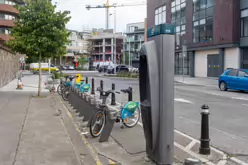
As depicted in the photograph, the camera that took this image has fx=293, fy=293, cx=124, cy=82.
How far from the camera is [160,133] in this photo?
16.1 feet

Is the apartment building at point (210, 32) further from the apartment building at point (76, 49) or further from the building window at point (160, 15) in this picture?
the apartment building at point (76, 49)

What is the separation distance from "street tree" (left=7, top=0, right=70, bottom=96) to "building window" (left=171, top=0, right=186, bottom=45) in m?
26.4

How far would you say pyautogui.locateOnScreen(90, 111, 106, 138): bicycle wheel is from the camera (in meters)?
6.89

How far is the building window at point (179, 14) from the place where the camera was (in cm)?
3838

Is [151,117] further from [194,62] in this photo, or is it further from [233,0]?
[194,62]

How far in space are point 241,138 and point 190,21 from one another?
3172 cm

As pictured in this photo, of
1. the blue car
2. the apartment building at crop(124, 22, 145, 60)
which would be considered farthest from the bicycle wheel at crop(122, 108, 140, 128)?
the apartment building at crop(124, 22, 145, 60)

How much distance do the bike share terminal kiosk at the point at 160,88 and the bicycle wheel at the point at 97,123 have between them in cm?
211

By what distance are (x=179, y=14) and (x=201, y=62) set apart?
25.9ft

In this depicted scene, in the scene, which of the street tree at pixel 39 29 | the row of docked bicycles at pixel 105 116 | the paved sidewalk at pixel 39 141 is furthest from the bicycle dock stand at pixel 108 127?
the street tree at pixel 39 29

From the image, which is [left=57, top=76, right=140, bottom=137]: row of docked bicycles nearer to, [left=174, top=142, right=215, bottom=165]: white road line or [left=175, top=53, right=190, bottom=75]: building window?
[left=174, top=142, right=215, bottom=165]: white road line

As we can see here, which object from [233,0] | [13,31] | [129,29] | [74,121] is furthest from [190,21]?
[129,29]

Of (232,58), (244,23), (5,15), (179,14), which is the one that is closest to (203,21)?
(179,14)

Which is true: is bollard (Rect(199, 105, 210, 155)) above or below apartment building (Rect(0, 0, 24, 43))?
below
